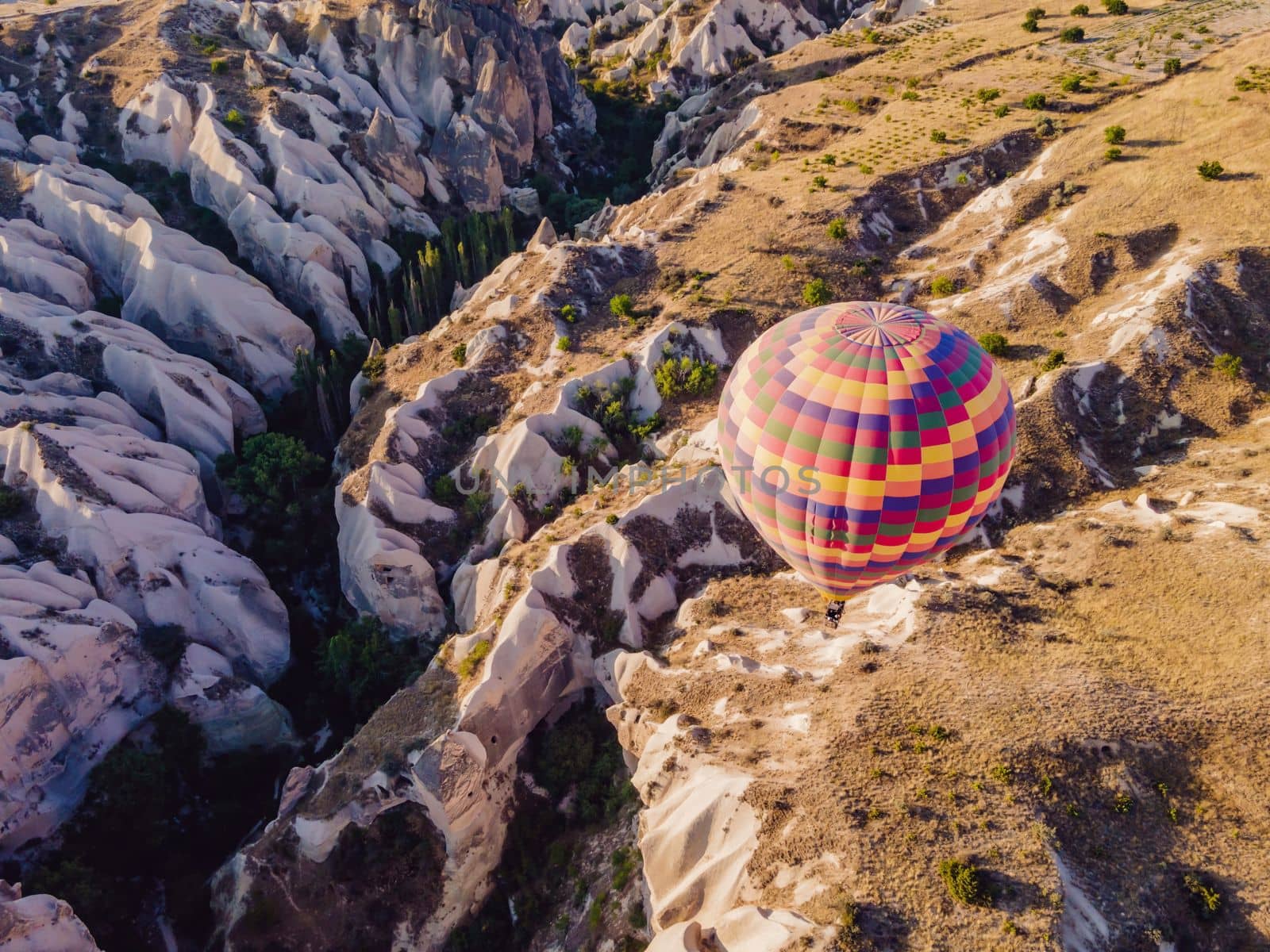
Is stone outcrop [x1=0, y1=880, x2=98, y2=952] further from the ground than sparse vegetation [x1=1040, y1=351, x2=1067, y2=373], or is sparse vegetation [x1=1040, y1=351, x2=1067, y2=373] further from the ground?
sparse vegetation [x1=1040, y1=351, x2=1067, y2=373]

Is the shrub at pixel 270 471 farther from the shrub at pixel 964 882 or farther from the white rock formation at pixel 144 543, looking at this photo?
the shrub at pixel 964 882

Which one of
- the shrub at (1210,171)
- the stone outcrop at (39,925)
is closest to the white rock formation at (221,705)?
the stone outcrop at (39,925)

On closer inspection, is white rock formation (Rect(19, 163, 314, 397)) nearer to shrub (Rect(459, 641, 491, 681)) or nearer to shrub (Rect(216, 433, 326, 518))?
shrub (Rect(216, 433, 326, 518))

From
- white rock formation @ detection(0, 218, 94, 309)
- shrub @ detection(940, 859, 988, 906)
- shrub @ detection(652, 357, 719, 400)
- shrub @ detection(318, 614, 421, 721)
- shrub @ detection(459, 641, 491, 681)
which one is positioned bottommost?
shrub @ detection(318, 614, 421, 721)

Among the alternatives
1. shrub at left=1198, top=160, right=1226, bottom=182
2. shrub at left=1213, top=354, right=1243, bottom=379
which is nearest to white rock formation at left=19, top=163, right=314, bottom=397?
shrub at left=1213, top=354, right=1243, bottom=379

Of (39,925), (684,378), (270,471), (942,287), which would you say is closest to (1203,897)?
(684,378)
